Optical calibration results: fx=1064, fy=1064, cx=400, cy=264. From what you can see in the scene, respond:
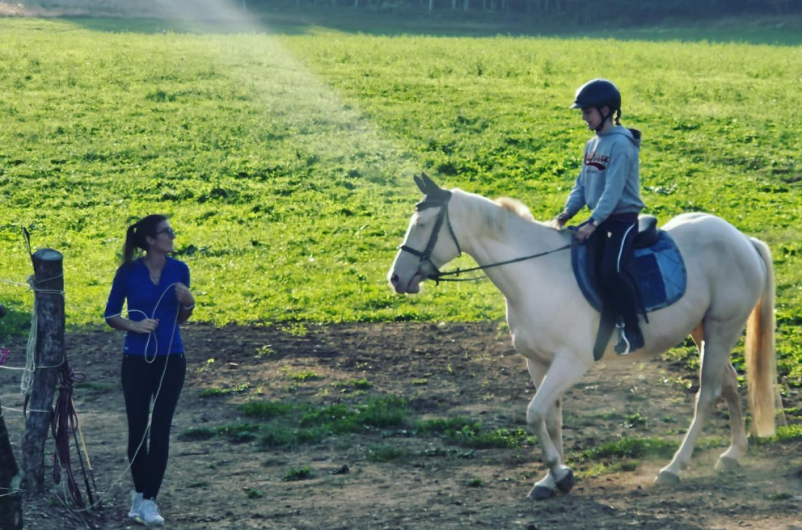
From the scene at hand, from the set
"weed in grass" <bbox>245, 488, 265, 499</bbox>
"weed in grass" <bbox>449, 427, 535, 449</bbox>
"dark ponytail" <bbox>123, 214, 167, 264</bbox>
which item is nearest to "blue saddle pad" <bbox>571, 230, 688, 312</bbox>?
"weed in grass" <bbox>449, 427, 535, 449</bbox>

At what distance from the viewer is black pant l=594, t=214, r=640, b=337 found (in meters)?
8.12

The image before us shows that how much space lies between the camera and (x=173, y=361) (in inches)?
297

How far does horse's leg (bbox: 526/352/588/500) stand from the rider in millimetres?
537

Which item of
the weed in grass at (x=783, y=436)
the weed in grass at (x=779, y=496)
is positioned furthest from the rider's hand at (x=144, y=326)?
the weed in grass at (x=783, y=436)

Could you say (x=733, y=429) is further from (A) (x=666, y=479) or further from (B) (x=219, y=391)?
(B) (x=219, y=391)

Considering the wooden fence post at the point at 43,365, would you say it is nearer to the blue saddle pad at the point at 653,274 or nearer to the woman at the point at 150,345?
the woman at the point at 150,345

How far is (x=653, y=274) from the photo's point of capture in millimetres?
8312

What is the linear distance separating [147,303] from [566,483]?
3.35 m

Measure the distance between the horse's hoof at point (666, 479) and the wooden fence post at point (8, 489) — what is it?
4681mm

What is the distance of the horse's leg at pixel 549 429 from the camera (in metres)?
7.93

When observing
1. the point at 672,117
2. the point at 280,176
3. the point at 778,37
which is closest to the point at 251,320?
the point at 280,176

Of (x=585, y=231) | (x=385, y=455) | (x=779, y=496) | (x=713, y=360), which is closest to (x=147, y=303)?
(x=385, y=455)

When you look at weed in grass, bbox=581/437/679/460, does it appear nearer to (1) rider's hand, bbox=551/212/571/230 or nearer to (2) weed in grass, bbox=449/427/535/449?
(2) weed in grass, bbox=449/427/535/449

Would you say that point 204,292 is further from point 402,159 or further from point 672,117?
point 672,117
